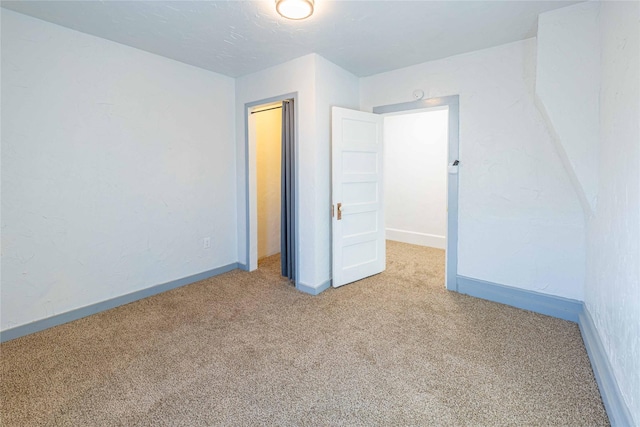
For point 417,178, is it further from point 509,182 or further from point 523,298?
point 523,298

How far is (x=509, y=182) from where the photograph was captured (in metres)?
2.97

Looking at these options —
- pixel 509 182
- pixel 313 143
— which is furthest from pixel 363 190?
pixel 509 182

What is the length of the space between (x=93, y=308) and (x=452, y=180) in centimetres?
367

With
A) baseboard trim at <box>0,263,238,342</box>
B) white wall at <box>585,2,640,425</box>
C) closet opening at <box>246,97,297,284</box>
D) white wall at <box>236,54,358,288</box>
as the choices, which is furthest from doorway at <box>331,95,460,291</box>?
baseboard trim at <box>0,263,238,342</box>

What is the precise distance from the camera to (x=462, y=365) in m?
2.07

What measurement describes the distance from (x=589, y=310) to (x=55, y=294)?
4.31 m

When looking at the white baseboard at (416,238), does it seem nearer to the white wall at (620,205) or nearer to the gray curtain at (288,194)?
the gray curtain at (288,194)

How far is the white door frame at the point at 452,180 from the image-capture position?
3236mm

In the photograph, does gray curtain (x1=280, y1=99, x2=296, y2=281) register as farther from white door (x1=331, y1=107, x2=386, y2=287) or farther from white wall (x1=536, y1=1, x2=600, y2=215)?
white wall (x1=536, y1=1, x2=600, y2=215)

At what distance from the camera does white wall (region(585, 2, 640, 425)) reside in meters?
1.45

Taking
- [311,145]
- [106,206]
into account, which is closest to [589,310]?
[311,145]

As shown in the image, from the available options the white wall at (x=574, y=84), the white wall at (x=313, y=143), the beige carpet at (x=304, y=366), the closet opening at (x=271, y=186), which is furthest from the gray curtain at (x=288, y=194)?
the white wall at (x=574, y=84)

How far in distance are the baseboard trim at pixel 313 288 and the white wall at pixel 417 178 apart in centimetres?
266

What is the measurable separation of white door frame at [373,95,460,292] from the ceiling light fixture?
170cm
